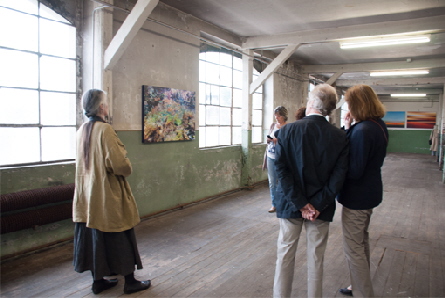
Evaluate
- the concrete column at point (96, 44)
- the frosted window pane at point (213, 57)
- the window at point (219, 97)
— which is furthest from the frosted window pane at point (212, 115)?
the concrete column at point (96, 44)

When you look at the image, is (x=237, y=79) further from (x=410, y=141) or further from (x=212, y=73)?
(x=410, y=141)

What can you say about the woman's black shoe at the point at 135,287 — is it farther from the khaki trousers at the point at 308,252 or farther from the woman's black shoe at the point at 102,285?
the khaki trousers at the point at 308,252

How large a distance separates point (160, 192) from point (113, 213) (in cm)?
245

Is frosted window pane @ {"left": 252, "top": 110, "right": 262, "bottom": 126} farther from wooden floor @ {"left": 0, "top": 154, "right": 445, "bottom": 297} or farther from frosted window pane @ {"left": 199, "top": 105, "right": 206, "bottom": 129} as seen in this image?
wooden floor @ {"left": 0, "top": 154, "right": 445, "bottom": 297}

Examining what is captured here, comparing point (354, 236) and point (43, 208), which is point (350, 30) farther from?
point (43, 208)

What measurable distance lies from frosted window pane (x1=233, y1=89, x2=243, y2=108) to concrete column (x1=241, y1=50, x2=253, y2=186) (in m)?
0.18

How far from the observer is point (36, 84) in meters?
3.55

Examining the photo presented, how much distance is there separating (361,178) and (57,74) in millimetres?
3282

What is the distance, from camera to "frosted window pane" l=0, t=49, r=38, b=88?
3289 mm

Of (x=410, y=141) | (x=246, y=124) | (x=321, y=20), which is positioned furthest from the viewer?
(x=410, y=141)

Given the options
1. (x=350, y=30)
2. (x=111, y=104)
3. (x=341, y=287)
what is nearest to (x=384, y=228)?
(x=341, y=287)

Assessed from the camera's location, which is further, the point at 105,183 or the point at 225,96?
the point at 225,96

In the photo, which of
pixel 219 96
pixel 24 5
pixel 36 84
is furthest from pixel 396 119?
pixel 24 5

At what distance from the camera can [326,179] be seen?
7.13 feet
